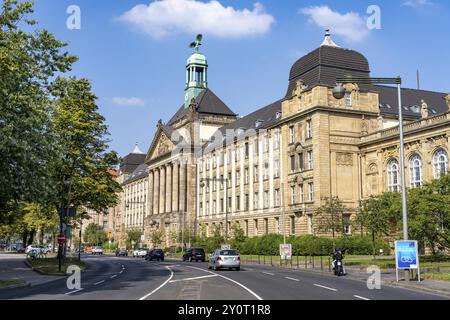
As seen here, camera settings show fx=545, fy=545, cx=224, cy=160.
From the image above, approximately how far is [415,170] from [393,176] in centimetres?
344

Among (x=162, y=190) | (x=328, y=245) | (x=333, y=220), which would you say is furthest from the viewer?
(x=162, y=190)

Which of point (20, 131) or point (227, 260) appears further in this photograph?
point (227, 260)

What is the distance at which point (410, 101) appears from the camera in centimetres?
7688

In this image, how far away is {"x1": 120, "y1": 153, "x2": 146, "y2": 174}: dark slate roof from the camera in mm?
158000

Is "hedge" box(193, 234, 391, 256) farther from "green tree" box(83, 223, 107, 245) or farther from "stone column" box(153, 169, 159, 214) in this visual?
"green tree" box(83, 223, 107, 245)

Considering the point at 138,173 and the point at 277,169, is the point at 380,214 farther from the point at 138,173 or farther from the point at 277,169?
the point at 138,173

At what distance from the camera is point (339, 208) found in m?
52.3

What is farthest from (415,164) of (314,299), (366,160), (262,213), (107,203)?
(314,299)

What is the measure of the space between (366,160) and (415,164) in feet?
25.8

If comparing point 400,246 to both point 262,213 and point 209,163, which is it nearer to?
point 262,213

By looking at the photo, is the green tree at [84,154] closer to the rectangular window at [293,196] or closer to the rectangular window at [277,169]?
the rectangular window at [293,196]

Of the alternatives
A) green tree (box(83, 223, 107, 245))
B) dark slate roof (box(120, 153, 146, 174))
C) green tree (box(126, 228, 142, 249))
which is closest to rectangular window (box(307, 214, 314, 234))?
green tree (box(126, 228, 142, 249))

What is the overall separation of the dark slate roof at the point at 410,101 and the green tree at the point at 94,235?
86201 mm

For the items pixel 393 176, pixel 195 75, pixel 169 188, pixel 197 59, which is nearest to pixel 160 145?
pixel 169 188
